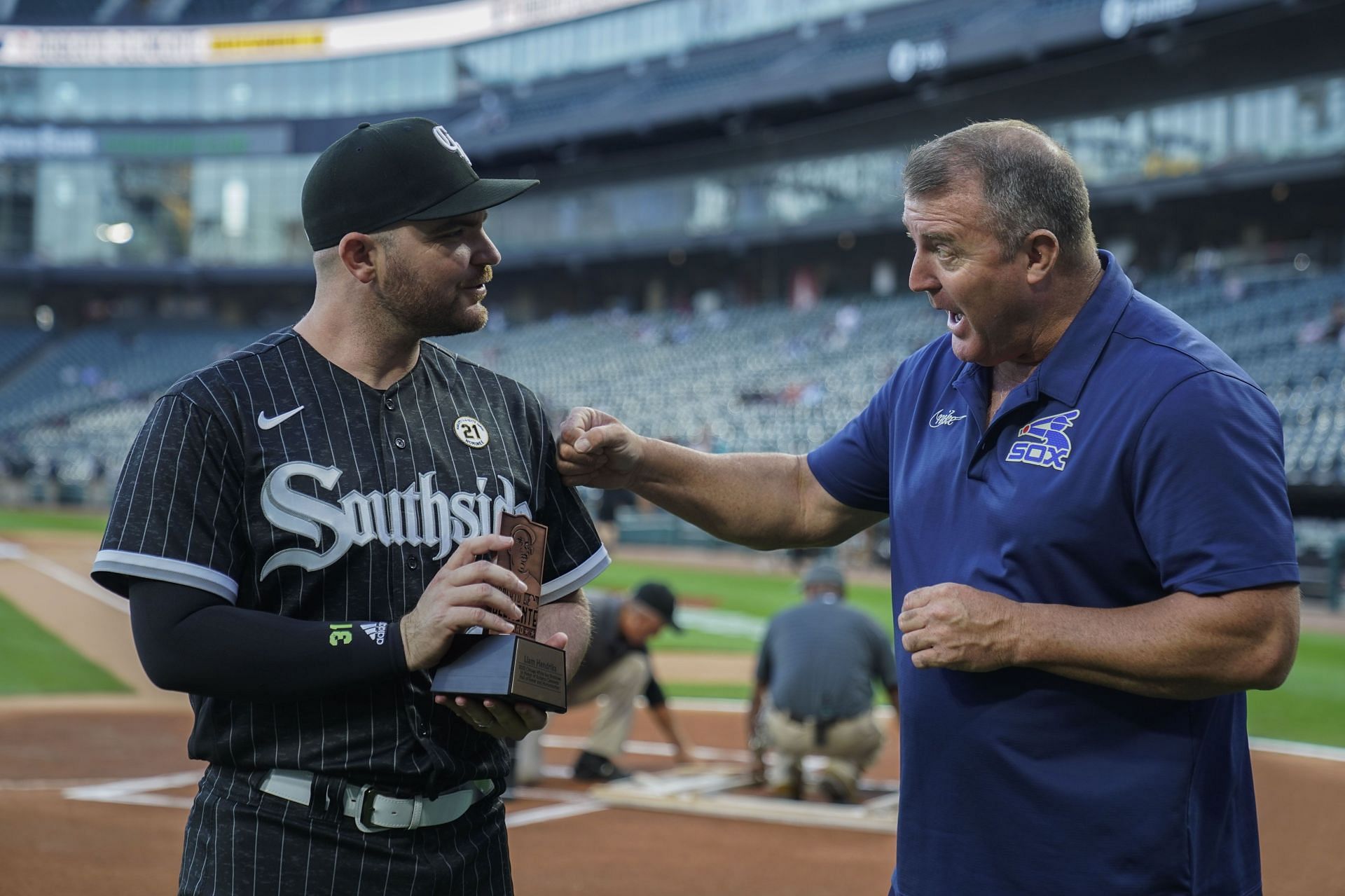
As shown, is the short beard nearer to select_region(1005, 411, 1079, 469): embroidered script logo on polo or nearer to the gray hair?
the gray hair

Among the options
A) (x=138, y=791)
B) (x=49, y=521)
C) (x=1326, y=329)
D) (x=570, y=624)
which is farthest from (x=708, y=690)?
(x=49, y=521)

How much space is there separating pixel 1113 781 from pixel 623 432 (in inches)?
54.4

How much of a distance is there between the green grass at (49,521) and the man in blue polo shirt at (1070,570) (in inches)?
1076

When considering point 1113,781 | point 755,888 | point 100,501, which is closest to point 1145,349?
point 1113,781

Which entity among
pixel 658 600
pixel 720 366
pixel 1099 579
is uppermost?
pixel 720 366

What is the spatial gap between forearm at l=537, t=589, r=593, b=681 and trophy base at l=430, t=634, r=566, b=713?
261 mm

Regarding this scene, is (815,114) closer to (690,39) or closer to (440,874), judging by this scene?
(690,39)

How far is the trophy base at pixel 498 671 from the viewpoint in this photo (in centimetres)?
242

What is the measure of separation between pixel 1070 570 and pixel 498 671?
3.75 ft

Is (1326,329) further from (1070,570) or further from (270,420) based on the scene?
(270,420)

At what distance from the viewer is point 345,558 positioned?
2.57 meters

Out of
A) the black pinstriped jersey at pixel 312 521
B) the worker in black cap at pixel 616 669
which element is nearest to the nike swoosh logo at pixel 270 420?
the black pinstriped jersey at pixel 312 521

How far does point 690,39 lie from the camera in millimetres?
45469

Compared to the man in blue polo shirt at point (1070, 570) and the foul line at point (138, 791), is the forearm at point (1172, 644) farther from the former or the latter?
the foul line at point (138, 791)
